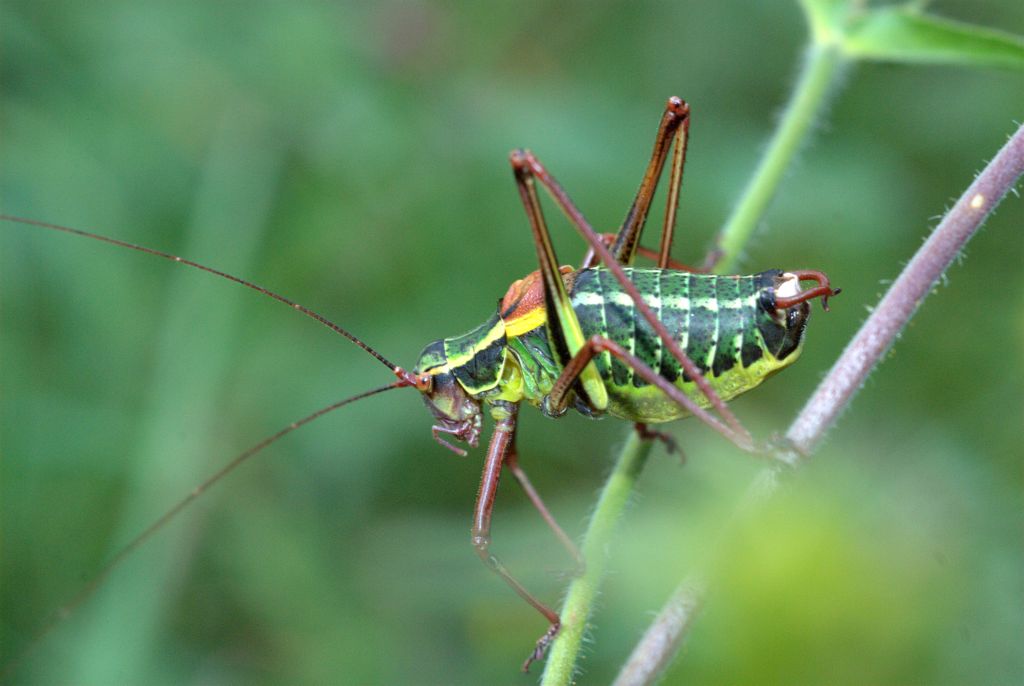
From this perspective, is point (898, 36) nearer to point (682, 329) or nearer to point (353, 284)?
point (682, 329)

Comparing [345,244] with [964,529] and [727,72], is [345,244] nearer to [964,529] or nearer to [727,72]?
[727,72]

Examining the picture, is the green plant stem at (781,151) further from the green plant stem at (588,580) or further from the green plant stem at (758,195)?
the green plant stem at (588,580)

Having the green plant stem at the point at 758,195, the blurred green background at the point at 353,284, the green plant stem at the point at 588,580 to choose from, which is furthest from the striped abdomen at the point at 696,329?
the blurred green background at the point at 353,284

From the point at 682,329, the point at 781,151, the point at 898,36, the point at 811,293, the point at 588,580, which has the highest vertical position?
the point at 898,36

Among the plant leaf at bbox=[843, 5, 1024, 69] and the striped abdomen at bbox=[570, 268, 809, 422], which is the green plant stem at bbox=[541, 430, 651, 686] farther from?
the plant leaf at bbox=[843, 5, 1024, 69]

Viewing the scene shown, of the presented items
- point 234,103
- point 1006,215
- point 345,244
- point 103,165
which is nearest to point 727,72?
point 1006,215

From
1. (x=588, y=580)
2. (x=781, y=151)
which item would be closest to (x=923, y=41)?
(x=781, y=151)
